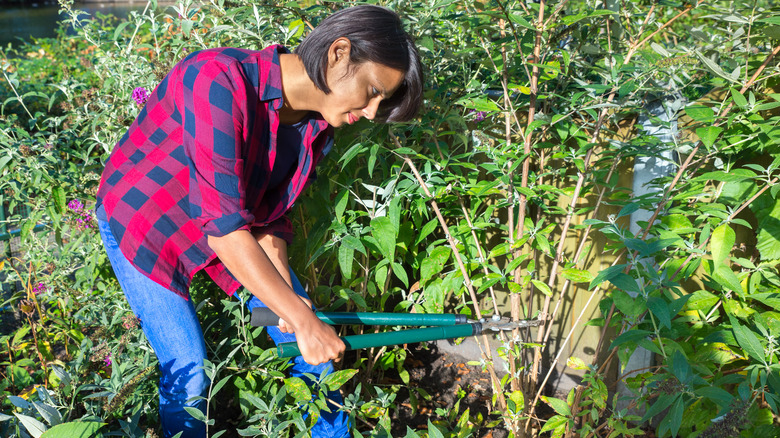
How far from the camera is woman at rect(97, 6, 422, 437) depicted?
135 cm

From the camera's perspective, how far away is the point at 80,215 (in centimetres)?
229

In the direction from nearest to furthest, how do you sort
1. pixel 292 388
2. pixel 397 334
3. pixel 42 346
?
pixel 397 334
pixel 292 388
pixel 42 346

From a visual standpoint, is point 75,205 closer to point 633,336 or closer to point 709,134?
point 633,336

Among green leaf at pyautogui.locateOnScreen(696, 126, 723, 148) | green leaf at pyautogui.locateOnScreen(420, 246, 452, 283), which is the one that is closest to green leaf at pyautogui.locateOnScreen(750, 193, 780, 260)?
green leaf at pyautogui.locateOnScreen(696, 126, 723, 148)

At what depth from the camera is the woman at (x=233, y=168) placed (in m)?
1.35

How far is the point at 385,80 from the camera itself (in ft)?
4.68

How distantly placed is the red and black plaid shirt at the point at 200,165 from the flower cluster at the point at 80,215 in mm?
657

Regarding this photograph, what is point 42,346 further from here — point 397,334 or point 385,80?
point 385,80

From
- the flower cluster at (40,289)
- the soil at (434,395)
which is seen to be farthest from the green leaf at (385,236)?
the flower cluster at (40,289)

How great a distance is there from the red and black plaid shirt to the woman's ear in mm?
179

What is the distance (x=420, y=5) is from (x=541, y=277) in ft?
4.13

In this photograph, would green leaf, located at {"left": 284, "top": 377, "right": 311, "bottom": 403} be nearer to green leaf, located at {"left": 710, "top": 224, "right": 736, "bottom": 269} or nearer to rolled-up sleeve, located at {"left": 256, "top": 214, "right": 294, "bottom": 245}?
rolled-up sleeve, located at {"left": 256, "top": 214, "right": 294, "bottom": 245}

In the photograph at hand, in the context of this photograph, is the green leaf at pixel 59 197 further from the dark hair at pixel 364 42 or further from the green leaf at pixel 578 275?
the green leaf at pixel 578 275

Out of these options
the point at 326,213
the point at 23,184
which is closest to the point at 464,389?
the point at 326,213
